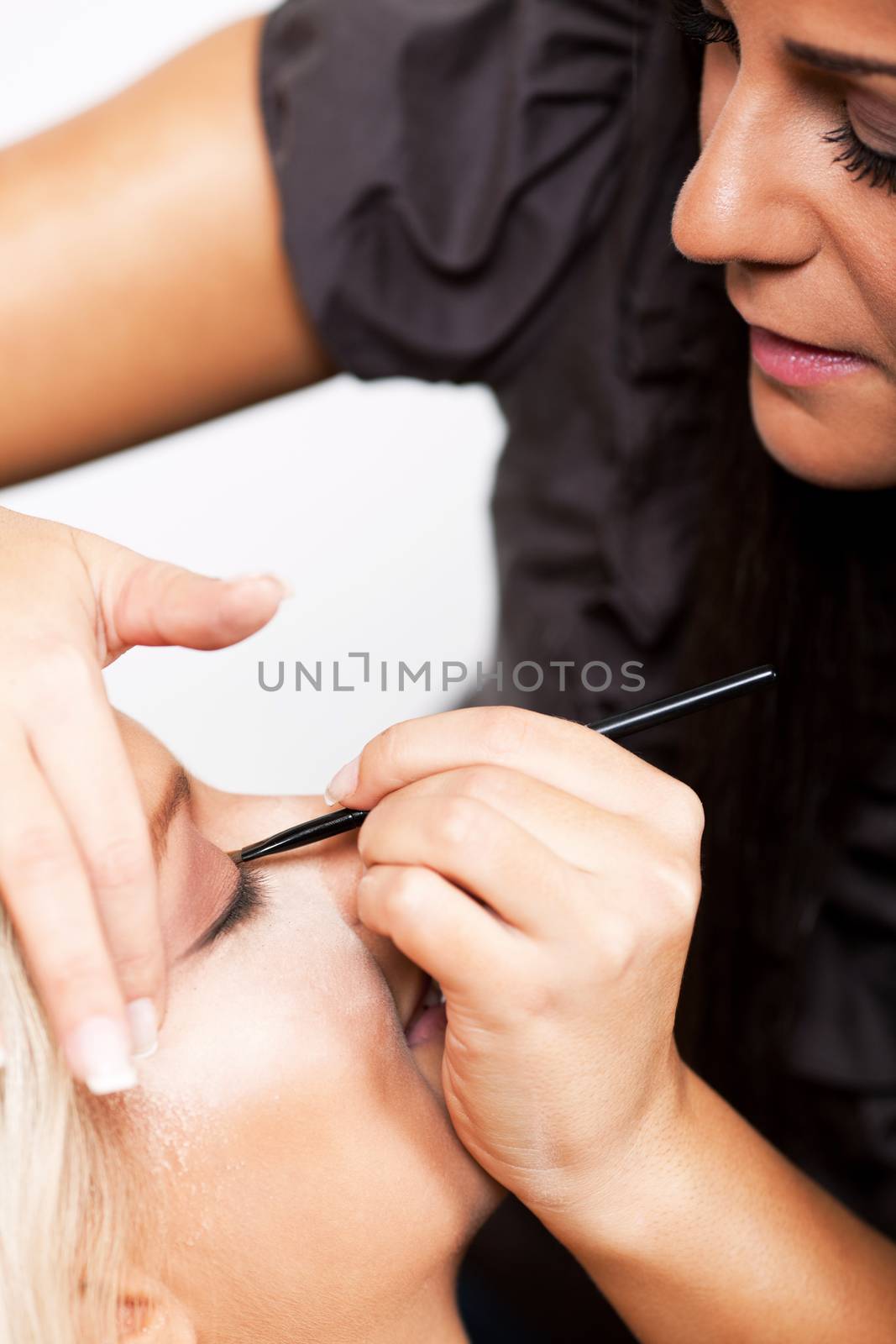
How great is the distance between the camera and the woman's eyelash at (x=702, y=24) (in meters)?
0.66

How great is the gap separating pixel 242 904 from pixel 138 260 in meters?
0.52

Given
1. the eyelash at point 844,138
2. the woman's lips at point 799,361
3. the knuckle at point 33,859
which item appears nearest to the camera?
the knuckle at point 33,859

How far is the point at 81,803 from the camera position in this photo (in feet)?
1.72

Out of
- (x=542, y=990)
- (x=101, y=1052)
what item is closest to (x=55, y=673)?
(x=101, y=1052)

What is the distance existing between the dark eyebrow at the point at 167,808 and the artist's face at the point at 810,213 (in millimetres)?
395

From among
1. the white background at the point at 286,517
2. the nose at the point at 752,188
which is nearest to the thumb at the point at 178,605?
the nose at the point at 752,188

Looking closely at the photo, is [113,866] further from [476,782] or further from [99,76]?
[99,76]

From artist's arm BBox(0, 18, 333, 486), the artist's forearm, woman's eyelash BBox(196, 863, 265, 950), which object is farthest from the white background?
the artist's forearm

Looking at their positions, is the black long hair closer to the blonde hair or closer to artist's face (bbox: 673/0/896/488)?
artist's face (bbox: 673/0/896/488)

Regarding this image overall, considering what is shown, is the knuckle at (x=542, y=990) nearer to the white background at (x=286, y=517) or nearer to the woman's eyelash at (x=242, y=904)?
the woman's eyelash at (x=242, y=904)

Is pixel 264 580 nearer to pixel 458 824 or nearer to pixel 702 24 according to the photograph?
pixel 458 824

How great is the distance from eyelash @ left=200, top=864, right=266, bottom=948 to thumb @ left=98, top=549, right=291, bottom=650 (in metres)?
0.15

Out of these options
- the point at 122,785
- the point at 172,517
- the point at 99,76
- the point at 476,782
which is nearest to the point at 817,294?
the point at 476,782

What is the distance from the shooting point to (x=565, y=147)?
3.19 feet
